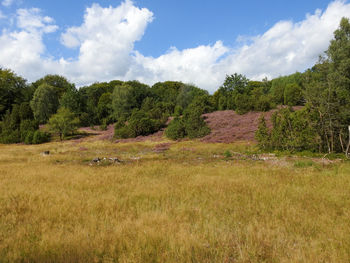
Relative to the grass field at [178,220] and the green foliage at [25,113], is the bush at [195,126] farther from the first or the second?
the green foliage at [25,113]

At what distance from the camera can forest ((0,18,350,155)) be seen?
46.2ft

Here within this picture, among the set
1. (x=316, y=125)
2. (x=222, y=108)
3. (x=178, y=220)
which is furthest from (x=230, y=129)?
(x=178, y=220)

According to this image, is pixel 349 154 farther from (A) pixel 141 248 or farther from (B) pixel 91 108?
(B) pixel 91 108

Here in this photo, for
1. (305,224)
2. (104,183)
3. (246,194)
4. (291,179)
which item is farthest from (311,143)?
(104,183)

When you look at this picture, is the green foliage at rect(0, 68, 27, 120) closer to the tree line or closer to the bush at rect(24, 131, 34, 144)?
the bush at rect(24, 131, 34, 144)

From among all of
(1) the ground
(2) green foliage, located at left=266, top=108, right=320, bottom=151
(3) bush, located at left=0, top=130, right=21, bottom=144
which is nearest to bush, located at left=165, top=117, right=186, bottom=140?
(2) green foliage, located at left=266, top=108, right=320, bottom=151

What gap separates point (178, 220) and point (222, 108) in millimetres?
46293

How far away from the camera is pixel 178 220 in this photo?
472cm

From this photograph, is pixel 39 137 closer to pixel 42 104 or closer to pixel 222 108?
pixel 42 104

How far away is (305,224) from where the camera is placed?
4.43 metres

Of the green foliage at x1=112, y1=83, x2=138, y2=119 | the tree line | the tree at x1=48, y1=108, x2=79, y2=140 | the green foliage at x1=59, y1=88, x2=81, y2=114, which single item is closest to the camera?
the tree line

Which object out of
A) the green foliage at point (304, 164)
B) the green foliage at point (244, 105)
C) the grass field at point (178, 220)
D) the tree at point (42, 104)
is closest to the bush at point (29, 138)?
the tree at point (42, 104)

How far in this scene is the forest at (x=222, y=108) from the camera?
1407 centimetres

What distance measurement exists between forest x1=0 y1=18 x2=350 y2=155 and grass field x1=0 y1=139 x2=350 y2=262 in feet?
23.4
